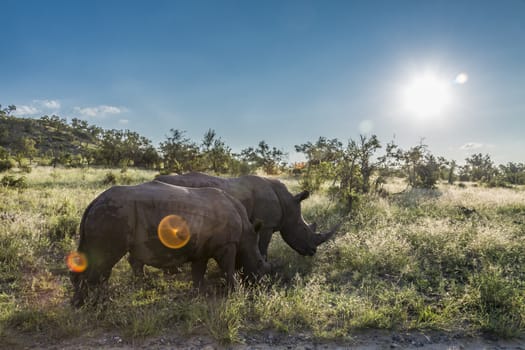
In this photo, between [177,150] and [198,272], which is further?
[177,150]

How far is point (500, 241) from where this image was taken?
27.4 feet

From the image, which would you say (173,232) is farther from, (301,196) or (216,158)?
(216,158)

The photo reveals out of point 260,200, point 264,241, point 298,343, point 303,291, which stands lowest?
point 298,343

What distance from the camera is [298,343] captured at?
4.29 metres

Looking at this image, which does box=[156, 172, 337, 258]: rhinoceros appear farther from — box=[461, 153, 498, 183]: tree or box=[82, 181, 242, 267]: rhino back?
box=[461, 153, 498, 183]: tree

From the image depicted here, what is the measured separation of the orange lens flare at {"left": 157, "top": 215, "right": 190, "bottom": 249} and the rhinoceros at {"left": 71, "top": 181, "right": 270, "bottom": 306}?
0.06 metres

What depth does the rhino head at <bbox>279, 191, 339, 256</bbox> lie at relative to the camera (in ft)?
27.5

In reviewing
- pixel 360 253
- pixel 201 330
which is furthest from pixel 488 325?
pixel 201 330

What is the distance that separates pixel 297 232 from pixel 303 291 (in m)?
2.94

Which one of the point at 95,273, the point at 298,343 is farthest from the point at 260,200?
the point at 95,273

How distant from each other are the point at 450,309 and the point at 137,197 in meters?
5.53

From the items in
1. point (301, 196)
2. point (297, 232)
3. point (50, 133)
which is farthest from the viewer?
point (50, 133)

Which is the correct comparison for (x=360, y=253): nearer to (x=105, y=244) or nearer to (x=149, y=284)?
(x=149, y=284)

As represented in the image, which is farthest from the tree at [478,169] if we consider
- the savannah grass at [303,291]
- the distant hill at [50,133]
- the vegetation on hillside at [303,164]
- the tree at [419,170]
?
the distant hill at [50,133]
